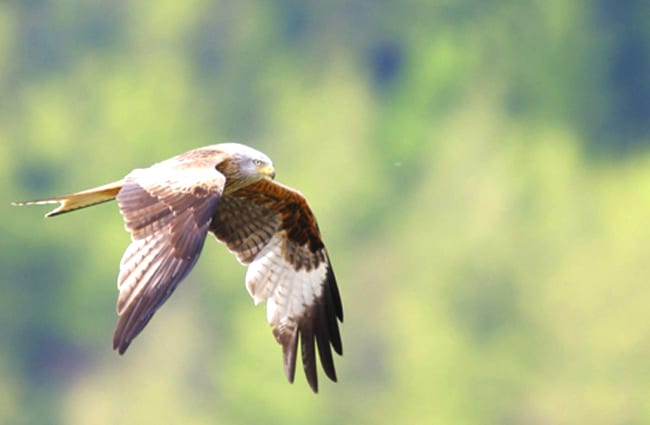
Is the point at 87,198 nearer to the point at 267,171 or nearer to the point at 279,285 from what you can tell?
the point at 267,171

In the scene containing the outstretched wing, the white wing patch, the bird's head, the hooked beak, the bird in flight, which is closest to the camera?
the bird in flight

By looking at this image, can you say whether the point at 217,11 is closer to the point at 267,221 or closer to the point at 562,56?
the point at 562,56

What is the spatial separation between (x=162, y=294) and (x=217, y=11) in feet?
85.6

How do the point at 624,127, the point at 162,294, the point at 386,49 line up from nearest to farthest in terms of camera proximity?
1. the point at 162,294
2. the point at 624,127
3. the point at 386,49

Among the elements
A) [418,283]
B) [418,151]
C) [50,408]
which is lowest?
[50,408]

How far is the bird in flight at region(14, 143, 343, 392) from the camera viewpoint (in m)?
7.46

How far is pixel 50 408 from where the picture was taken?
27250mm

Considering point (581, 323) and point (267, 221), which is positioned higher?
point (581, 323)

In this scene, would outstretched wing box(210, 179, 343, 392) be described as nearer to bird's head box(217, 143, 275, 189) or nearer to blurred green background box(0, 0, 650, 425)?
bird's head box(217, 143, 275, 189)

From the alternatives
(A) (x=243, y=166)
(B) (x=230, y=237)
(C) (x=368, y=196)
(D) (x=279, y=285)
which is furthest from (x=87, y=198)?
(C) (x=368, y=196)

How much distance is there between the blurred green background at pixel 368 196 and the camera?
2683 cm

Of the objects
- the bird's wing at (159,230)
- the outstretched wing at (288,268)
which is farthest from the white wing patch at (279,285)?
the bird's wing at (159,230)

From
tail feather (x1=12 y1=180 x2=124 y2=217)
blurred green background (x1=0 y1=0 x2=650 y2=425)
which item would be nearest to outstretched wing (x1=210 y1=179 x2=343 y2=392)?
tail feather (x1=12 y1=180 x2=124 y2=217)

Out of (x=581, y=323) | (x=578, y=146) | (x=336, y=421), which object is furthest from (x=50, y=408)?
(x=578, y=146)
